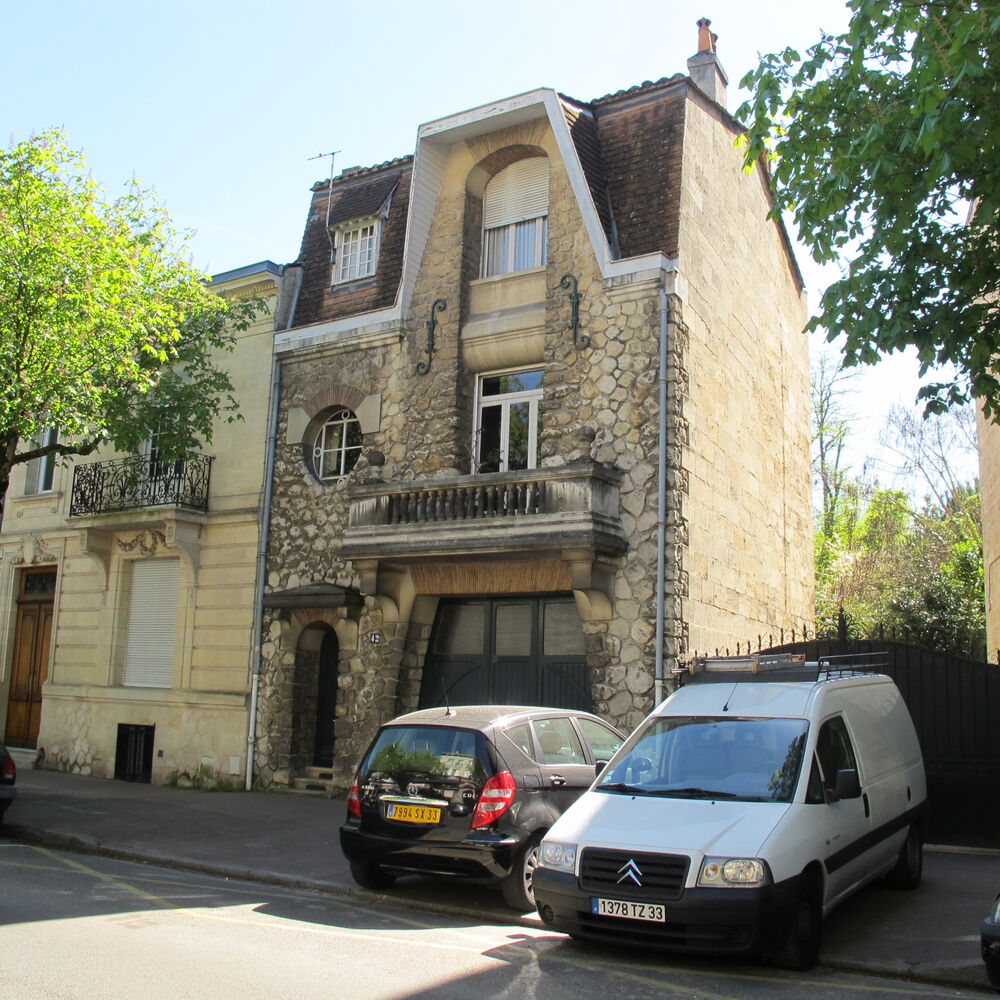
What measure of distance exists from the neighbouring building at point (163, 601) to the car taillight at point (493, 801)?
9503 millimetres

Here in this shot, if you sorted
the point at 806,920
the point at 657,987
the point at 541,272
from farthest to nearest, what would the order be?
the point at 541,272
the point at 806,920
the point at 657,987

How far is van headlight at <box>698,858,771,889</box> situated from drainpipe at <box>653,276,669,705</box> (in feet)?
22.0

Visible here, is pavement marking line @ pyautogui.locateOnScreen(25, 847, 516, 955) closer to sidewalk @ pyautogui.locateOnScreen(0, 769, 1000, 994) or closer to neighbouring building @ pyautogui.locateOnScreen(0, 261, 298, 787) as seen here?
sidewalk @ pyautogui.locateOnScreen(0, 769, 1000, 994)

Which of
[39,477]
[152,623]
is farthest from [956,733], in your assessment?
[39,477]

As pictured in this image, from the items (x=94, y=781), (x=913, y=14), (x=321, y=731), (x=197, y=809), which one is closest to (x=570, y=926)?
(x=913, y=14)

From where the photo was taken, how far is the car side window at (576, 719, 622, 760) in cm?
980

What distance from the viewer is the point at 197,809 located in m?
14.5

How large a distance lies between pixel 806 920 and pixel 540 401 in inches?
382

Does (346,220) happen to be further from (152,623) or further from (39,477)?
(39,477)

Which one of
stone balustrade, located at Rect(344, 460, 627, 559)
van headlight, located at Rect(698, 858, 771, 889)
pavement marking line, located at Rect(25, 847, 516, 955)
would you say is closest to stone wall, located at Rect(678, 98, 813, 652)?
stone balustrade, located at Rect(344, 460, 627, 559)

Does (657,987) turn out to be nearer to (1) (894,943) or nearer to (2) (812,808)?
(2) (812,808)

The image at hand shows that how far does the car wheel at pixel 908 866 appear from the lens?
8.99 meters

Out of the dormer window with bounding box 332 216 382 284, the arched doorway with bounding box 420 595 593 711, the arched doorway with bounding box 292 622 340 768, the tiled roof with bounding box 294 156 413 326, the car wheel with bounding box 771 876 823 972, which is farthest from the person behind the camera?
the dormer window with bounding box 332 216 382 284

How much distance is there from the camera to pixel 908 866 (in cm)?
903
